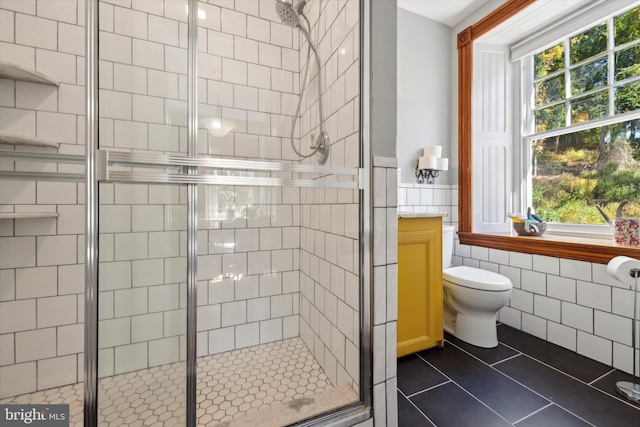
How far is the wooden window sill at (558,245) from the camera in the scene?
1569 mm

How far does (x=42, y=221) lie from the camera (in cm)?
133

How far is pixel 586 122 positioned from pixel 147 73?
2.86 meters

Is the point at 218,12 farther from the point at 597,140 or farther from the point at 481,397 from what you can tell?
the point at 597,140

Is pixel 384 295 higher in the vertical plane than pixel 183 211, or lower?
lower

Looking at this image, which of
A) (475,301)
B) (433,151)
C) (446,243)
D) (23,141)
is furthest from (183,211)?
(433,151)

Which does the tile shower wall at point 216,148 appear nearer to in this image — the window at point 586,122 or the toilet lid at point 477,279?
the toilet lid at point 477,279

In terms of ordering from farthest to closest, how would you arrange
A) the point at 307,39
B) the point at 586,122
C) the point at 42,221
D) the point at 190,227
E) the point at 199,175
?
the point at 586,122
the point at 307,39
the point at 42,221
the point at 190,227
the point at 199,175

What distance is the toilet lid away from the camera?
1.65 m

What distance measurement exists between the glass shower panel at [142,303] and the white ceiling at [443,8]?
2.52 m

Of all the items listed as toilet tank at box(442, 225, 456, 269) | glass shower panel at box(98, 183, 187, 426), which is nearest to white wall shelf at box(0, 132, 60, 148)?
glass shower panel at box(98, 183, 187, 426)

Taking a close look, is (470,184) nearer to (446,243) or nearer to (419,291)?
(446,243)

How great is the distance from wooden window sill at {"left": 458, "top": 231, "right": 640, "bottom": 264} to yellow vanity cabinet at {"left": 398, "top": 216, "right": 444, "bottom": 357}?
823 mm

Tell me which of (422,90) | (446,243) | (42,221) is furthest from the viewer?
(422,90)

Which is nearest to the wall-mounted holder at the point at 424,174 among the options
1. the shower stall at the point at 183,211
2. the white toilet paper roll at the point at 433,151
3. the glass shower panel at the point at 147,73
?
the white toilet paper roll at the point at 433,151
